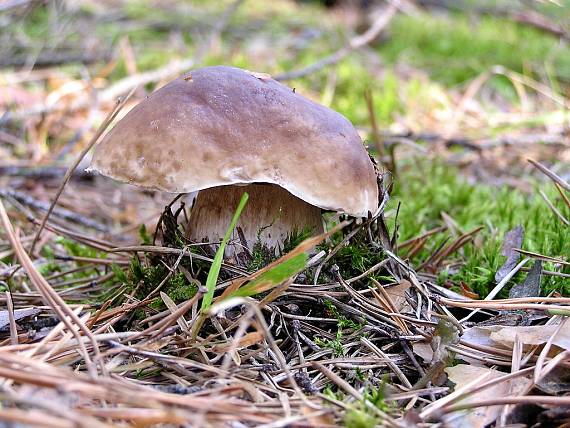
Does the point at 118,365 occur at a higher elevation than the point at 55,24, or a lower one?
lower

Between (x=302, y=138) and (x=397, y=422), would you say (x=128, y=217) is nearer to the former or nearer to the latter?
(x=302, y=138)

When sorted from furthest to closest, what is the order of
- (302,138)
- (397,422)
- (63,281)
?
(63,281) → (302,138) → (397,422)

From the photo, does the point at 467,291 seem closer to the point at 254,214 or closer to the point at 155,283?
the point at 254,214

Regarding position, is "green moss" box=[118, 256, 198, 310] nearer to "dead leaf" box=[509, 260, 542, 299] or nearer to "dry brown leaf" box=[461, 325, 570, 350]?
"dry brown leaf" box=[461, 325, 570, 350]

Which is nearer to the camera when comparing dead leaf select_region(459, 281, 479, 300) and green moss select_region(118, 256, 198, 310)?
green moss select_region(118, 256, 198, 310)

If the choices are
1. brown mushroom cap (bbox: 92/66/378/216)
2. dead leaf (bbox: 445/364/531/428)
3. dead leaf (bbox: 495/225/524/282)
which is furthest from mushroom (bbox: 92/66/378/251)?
dead leaf (bbox: 495/225/524/282)

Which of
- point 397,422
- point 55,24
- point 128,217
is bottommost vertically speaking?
point 128,217

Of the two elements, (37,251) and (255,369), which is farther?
(37,251)

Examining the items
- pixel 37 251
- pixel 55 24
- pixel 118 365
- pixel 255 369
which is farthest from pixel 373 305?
pixel 55 24
